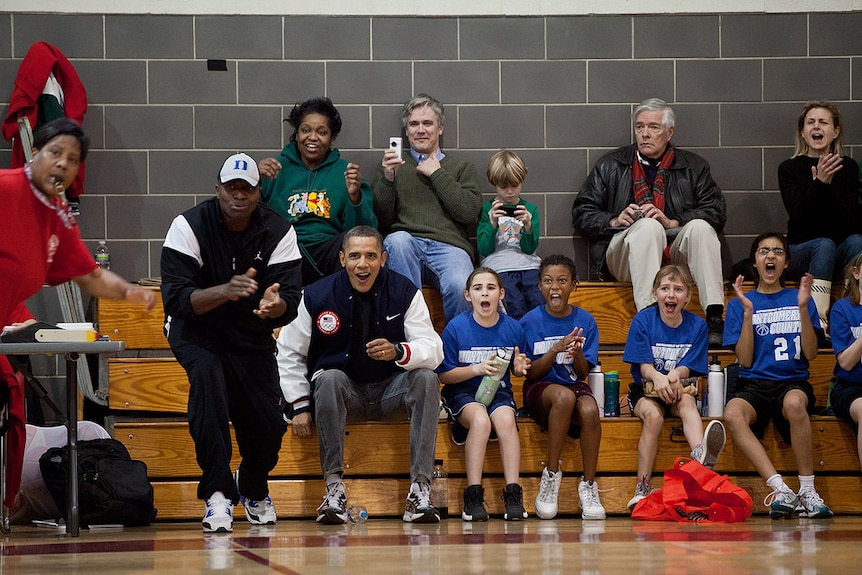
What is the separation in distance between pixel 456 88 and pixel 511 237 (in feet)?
3.67

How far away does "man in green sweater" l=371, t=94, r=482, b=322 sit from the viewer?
18.8 feet

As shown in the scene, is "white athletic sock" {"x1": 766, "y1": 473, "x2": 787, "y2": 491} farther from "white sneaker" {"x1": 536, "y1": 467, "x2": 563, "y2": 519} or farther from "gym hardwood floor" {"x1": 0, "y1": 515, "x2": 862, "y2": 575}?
"white sneaker" {"x1": 536, "y1": 467, "x2": 563, "y2": 519}

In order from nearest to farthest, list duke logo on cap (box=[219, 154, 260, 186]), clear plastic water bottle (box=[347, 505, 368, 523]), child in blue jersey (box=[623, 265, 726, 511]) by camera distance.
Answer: duke logo on cap (box=[219, 154, 260, 186])
clear plastic water bottle (box=[347, 505, 368, 523])
child in blue jersey (box=[623, 265, 726, 511])

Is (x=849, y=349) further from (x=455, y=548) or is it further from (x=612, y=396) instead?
(x=455, y=548)

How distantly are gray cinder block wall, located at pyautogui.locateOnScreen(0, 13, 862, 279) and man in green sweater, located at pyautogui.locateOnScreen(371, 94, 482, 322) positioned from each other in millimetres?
378

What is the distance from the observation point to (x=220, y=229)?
4312mm

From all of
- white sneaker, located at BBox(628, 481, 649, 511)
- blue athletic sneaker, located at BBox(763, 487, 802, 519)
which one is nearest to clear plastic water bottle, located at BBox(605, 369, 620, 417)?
white sneaker, located at BBox(628, 481, 649, 511)

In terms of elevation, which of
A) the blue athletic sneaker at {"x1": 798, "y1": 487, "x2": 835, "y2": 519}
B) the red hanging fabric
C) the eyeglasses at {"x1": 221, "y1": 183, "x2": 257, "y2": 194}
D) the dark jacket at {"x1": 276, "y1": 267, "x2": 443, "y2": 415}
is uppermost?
the red hanging fabric

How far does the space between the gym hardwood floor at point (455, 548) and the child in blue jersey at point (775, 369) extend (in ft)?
1.21

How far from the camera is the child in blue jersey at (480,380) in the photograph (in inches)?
185

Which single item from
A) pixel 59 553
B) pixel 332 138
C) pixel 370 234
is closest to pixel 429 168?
pixel 332 138

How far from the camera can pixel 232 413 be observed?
14.2 feet

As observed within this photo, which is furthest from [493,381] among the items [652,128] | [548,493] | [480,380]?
[652,128]

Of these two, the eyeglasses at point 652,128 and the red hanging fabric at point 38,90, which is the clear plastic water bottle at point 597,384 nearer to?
the eyeglasses at point 652,128
